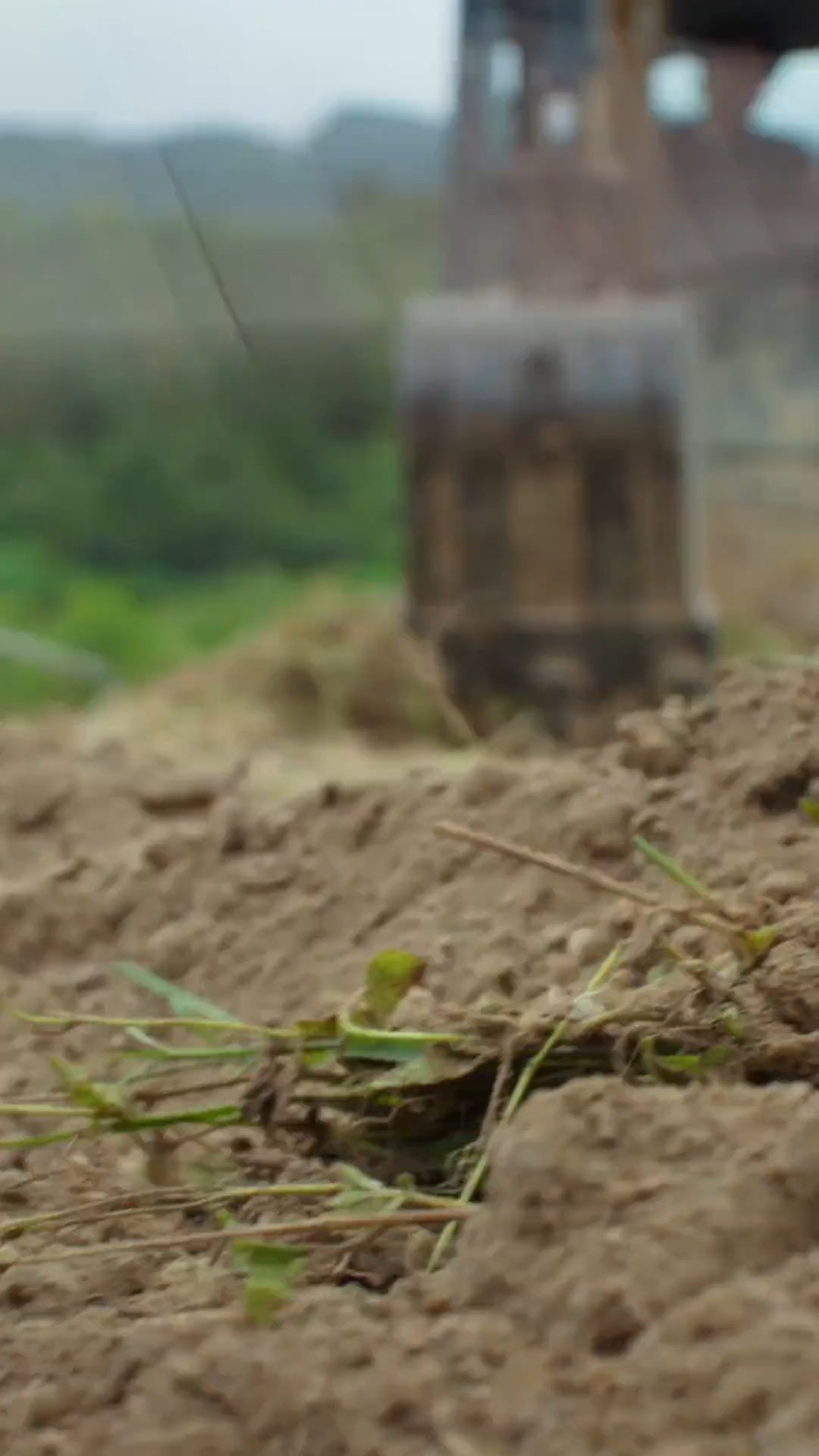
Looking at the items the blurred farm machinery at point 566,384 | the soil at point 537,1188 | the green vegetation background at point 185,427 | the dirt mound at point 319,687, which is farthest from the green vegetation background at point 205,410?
the soil at point 537,1188

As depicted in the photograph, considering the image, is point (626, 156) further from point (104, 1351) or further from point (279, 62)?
point (104, 1351)

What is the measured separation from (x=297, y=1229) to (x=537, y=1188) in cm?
12

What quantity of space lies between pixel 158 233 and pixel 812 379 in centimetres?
192

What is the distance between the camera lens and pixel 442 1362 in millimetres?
618

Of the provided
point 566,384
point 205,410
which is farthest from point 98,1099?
point 205,410

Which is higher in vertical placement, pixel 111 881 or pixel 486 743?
pixel 111 881

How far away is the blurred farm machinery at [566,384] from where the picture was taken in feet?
11.7

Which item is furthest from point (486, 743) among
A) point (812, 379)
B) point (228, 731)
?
point (812, 379)

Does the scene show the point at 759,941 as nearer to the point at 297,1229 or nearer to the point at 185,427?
the point at 297,1229

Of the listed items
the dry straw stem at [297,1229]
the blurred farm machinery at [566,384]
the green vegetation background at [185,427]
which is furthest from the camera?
the green vegetation background at [185,427]

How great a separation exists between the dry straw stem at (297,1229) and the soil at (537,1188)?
0.01 m

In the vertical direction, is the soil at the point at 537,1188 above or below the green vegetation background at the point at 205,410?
above

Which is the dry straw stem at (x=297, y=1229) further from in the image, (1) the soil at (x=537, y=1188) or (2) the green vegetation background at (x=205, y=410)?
(2) the green vegetation background at (x=205, y=410)

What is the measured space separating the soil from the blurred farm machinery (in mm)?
2256
